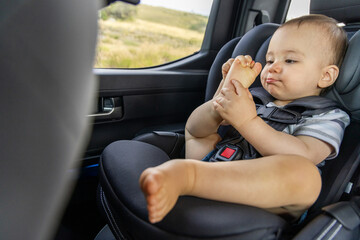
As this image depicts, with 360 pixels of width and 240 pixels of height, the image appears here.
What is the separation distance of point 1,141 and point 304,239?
Answer: 651 millimetres

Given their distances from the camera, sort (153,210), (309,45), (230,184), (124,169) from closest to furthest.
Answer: (153,210) < (230,184) < (124,169) < (309,45)

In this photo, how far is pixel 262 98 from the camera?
3.60ft

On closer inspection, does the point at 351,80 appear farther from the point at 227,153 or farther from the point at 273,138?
the point at 227,153

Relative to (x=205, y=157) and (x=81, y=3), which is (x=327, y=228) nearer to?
(x=205, y=157)

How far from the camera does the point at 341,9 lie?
121 cm

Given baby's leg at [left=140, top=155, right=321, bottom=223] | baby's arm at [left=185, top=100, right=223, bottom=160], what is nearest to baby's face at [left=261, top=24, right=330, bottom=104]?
baby's arm at [left=185, top=100, right=223, bottom=160]

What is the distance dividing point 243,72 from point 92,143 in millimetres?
860

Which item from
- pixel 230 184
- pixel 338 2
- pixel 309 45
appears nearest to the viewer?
pixel 230 184

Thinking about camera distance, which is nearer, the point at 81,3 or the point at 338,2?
the point at 81,3

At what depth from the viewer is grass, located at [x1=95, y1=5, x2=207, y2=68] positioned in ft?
5.02

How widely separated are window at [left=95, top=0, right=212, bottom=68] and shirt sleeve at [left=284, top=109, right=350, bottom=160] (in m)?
0.98

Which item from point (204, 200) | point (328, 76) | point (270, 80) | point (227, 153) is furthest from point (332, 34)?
point (204, 200)

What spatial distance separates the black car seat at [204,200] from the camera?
0.63m

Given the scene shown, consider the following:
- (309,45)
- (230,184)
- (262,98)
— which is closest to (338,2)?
(309,45)
